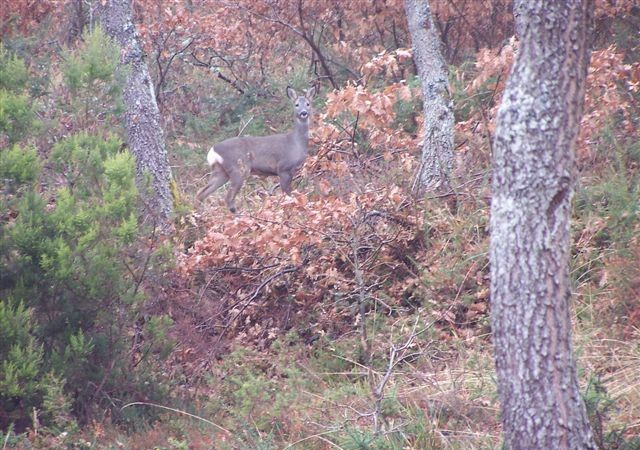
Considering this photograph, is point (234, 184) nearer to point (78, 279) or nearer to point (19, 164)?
point (78, 279)

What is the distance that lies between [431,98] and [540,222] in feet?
19.0

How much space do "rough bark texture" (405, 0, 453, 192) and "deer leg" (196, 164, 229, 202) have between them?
4.63m

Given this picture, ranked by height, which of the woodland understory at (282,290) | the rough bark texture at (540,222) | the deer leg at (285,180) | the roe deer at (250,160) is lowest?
the deer leg at (285,180)

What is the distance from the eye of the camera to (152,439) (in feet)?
20.9

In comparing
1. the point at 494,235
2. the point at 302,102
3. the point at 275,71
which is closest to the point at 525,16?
the point at 494,235

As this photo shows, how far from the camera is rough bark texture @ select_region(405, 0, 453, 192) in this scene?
9.97 m

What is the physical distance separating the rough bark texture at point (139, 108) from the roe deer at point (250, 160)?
2.67 meters

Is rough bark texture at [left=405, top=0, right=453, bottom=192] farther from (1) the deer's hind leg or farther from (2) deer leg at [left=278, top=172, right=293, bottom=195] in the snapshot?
(2) deer leg at [left=278, top=172, right=293, bottom=195]

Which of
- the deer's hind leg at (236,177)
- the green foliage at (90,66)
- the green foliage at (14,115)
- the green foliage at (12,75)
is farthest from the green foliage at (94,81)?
the deer's hind leg at (236,177)

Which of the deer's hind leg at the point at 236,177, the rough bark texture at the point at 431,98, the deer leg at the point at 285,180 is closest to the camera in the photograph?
the rough bark texture at the point at 431,98

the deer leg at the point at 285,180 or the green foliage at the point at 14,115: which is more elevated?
the green foliage at the point at 14,115

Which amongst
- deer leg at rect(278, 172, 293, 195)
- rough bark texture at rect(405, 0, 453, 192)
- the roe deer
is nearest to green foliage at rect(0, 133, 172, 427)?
rough bark texture at rect(405, 0, 453, 192)

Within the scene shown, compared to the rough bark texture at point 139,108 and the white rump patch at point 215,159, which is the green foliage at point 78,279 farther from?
the white rump patch at point 215,159

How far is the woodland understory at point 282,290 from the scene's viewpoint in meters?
6.25
